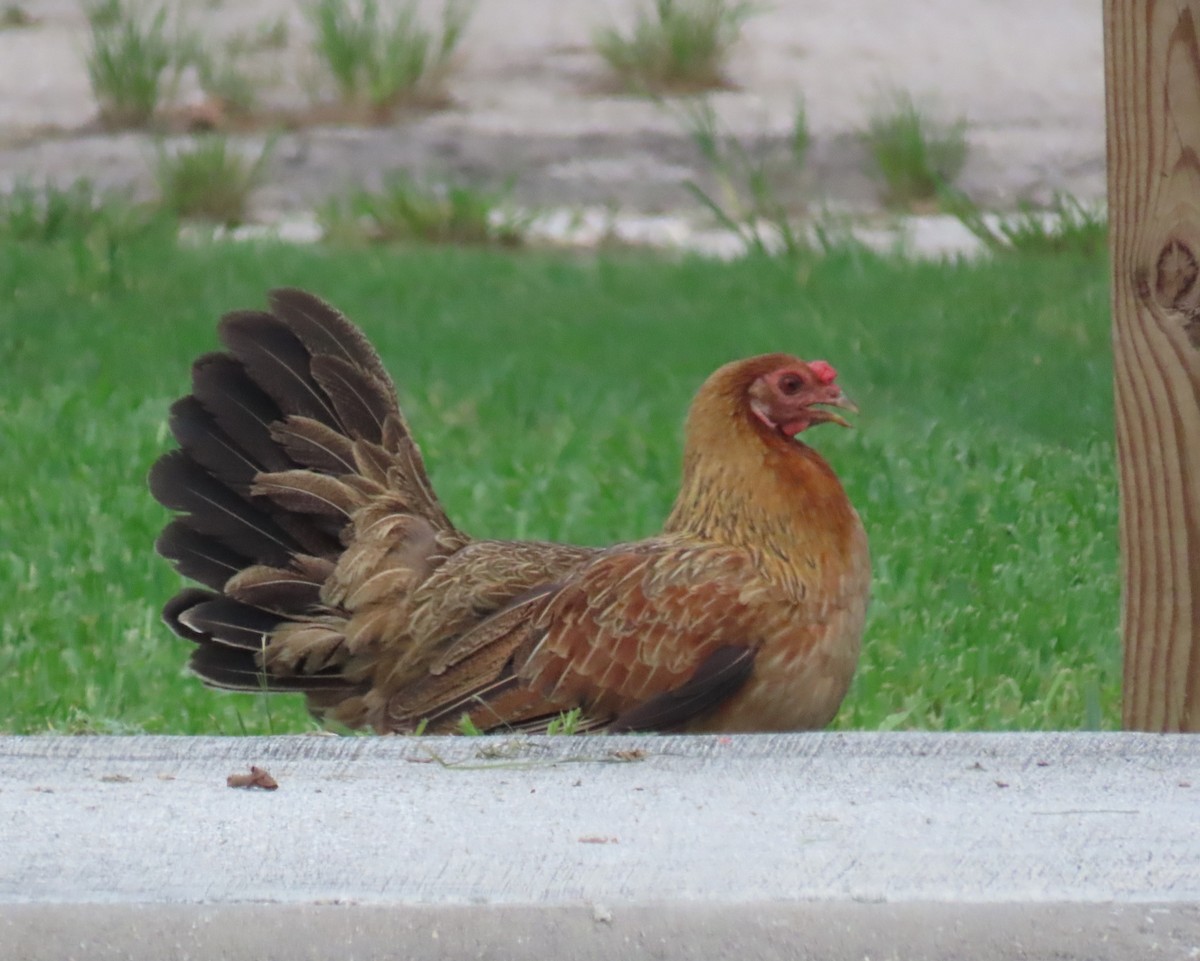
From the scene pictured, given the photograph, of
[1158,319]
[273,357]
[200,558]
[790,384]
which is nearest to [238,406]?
[273,357]

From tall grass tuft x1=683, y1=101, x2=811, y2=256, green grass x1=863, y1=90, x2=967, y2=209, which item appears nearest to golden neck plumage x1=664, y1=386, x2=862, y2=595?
tall grass tuft x1=683, y1=101, x2=811, y2=256

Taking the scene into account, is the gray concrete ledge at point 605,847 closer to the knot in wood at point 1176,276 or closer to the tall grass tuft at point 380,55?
the knot in wood at point 1176,276

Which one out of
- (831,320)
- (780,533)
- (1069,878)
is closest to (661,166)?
(831,320)

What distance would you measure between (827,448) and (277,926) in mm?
5274

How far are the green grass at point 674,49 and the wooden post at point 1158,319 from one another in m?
12.8

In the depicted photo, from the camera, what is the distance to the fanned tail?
15.8 ft

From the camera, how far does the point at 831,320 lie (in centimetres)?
1026

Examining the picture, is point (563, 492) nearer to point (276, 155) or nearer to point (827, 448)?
point (827, 448)

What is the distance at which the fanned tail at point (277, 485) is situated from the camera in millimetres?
4816

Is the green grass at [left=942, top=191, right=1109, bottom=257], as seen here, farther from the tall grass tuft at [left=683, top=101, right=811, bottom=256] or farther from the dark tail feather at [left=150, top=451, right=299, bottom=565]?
the dark tail feather at [left=150, top=451, right=299, bottom=565]

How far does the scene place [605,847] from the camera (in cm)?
313

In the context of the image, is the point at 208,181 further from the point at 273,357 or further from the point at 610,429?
the point at 273,357

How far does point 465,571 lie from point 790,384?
2.76ft

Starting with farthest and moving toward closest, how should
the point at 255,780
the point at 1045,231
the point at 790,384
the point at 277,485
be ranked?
the point at 1045,231
the point at 277,485
the point at 790,384
the point at 255,780
